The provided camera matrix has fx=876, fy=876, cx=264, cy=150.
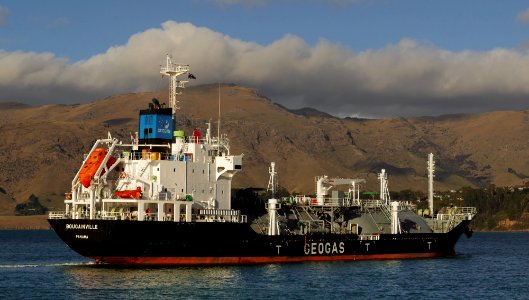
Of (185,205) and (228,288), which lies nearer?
(228,288)

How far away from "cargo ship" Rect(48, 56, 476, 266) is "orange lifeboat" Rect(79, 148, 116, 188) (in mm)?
69

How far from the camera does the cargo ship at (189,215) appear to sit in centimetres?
5666

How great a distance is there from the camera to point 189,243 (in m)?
57.5

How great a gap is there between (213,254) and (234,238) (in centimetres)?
184

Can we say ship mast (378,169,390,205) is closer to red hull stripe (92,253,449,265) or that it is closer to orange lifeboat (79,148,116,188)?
red hull stripe (92,253,449,265)

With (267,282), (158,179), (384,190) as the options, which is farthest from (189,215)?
(384,190)

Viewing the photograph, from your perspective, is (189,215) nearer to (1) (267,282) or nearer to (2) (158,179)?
(2) (158,179)

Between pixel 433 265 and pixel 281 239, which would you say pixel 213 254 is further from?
pixel 433 265

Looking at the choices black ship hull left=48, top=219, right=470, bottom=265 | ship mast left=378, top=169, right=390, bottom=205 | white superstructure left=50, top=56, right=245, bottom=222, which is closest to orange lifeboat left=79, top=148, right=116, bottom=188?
white superstructure left=50, top=56, right=245, bottom=222

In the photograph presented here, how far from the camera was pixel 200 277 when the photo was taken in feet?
176

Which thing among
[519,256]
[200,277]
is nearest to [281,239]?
[200,277]

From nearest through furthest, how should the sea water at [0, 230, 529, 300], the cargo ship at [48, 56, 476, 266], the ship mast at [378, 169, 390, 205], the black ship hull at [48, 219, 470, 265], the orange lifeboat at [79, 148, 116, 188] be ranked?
the sea water at [0, 230, 529, 300], the black ship hull at [48, 219, 470, 265], the cargo ship at [48, 56, 476, 266], the orange lifeboat at [79, 148, 116, 188], the ship mast at [378, 169, 390, 205]

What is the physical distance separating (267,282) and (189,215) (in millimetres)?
8315

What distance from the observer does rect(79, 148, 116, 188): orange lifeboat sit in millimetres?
57562
